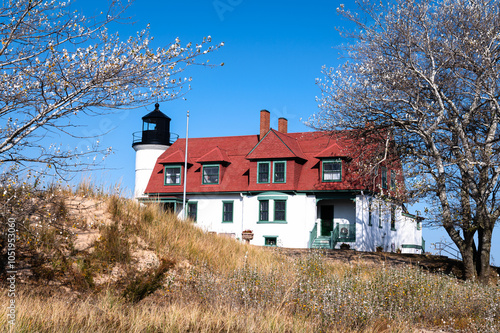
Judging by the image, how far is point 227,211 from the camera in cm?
3244

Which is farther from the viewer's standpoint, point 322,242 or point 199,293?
point 322,242

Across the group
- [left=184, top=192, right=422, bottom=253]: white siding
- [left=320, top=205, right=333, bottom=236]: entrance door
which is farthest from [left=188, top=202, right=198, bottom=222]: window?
[left=320, top=205, right=333, bottom=236]: entrance door

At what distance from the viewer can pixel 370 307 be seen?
8.57 metres

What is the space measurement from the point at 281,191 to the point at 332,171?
139 inches

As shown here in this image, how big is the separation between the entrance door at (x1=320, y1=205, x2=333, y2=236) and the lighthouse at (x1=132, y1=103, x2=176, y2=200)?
45.5ft

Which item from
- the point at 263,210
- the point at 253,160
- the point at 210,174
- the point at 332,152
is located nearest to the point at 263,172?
the point at 253,160

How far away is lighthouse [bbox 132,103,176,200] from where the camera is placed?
3659 cm

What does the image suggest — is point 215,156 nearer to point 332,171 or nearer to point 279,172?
point 279,172

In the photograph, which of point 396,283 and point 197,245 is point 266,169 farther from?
point 396,283

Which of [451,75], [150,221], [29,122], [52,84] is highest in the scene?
[451,75]

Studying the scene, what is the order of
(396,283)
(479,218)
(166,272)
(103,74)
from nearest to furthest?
(103,74), (396,283), (166,272), (479,218)

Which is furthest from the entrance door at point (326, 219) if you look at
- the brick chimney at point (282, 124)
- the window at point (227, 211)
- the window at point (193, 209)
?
the window at point (193, 209)

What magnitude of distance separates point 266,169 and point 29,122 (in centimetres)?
2309

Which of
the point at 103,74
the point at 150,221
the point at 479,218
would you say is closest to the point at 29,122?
the point at 103,74
